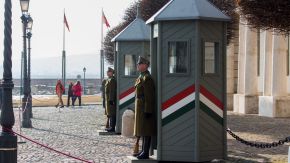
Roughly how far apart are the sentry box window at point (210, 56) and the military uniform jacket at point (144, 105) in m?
1.03

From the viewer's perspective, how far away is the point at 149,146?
11.0 m

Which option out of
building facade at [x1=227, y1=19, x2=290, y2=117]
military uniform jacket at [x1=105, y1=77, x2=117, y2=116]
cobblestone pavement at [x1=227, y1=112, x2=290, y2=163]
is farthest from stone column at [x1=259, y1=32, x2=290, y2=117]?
military uniform jacket at [x1=105, y1=77, x2=117, y2=116]

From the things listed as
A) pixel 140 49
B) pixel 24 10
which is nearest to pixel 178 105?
pixel 140 49

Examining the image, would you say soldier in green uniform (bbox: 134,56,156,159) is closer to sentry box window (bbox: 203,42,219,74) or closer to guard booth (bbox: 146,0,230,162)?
guard booth (bbox: 146,0,230,162)

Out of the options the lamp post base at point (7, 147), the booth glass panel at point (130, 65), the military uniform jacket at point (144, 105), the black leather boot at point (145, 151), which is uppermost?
the booth glass panel at point (130, 65)

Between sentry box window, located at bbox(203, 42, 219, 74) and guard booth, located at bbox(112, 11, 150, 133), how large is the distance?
5786mm

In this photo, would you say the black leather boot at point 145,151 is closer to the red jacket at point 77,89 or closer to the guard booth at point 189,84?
the guard booth at point 189,84

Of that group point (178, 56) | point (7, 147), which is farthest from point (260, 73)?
point (7, 147)

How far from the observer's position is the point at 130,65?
17062 millimetres

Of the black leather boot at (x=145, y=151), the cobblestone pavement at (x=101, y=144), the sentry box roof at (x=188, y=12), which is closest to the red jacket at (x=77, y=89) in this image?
the cobblestone pavement at (x=101, y=144)

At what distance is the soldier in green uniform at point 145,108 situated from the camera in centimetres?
1066

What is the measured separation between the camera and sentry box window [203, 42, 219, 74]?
1082 cm

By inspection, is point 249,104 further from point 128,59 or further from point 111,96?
point 111,96

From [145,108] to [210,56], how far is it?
60.4 inches
